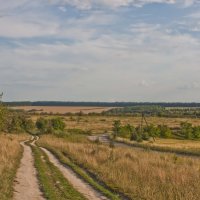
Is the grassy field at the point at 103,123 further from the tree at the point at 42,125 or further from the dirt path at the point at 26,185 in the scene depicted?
the dirt path at the point at 26,185

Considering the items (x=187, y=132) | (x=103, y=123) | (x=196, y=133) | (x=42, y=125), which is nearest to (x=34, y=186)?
(x=196, y=133)

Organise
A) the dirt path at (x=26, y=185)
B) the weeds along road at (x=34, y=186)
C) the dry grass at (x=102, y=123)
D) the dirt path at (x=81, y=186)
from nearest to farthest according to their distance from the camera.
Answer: the dirt path at (x=26, y=185), the weeds along road at (x=34, y=186), the dirt path at (x=81, y=186), the dry grass at (x=102, y=123)

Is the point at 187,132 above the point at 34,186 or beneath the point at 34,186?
beneath

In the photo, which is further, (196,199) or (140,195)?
(140,195)

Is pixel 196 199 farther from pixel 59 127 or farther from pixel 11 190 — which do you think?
pixel 59 127

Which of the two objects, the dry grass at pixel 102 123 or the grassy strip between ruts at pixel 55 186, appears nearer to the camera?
the grassy strip between ruts at pixel 55 186

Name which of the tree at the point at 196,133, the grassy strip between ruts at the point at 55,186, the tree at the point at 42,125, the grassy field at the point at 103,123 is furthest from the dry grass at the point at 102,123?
the grassy strip between ruts at the point at 55,186

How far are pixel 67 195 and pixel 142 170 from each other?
6532mm

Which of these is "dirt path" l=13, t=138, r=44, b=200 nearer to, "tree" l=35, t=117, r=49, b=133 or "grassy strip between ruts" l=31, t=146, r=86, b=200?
"grassy strip between ruts" l=31, t=146, r=86, b=200

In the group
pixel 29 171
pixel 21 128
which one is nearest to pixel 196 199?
pixel 29 171

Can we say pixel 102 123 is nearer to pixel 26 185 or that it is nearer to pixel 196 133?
pixel 196 133

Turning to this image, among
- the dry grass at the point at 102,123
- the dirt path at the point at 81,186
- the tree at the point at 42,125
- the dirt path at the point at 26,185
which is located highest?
the dirt path at the point at 26,185

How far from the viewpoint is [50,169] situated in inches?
915

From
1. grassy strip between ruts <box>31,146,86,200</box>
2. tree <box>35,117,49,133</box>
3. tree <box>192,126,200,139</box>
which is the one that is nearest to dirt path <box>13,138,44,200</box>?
grassy strip between ruts <box>31,146,86,200</box>
